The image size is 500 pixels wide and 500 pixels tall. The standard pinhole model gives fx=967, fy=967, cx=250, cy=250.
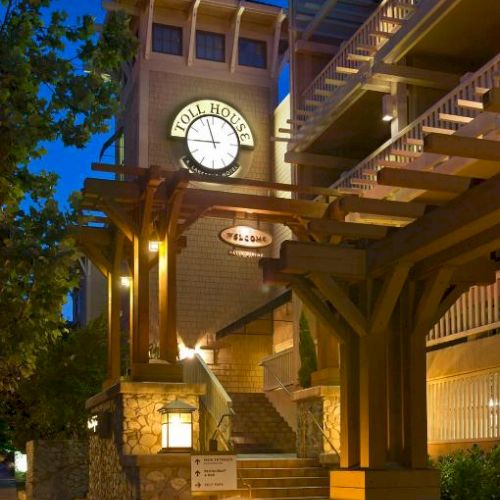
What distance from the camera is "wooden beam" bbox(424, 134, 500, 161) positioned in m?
8.62

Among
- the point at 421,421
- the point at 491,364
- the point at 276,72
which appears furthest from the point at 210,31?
the point at 421,421

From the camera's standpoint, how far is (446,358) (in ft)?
50.3

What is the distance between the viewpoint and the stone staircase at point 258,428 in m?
19.1

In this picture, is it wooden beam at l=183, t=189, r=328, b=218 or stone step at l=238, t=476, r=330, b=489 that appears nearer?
stone step at l=238, t=476, r=330, b=489

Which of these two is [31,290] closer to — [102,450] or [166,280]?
[166,280]

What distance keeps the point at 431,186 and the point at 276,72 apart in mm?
18299

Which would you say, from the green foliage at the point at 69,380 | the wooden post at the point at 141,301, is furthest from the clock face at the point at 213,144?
the wooden post at the point at 141,301

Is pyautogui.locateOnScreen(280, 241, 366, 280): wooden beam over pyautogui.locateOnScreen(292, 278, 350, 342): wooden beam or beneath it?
over

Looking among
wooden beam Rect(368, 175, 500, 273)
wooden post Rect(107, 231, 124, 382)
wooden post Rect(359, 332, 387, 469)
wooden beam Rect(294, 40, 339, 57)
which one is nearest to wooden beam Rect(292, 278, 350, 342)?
wooden post Rect(359, 332, 387, 469)

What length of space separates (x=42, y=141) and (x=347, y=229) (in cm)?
373

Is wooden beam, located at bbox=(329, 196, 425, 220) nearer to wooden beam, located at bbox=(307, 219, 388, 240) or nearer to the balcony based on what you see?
wooden beam, located at bbox=(307, 219, 388, 240)

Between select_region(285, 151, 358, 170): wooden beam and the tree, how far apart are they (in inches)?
432

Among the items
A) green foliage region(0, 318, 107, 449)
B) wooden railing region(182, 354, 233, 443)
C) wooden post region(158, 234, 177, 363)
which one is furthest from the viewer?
green foliage region(0, 318, 107, 449)

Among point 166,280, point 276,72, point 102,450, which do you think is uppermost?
point 276,72
